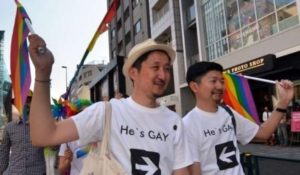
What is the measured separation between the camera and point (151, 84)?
7.77 ft

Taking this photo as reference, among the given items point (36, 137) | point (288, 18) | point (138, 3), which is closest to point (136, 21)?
point (138, 3)

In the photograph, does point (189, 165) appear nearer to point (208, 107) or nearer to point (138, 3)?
point (208, 107)

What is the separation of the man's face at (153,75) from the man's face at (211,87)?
74 centimetres

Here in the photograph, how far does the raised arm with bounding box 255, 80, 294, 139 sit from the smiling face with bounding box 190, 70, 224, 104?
1.97 ft

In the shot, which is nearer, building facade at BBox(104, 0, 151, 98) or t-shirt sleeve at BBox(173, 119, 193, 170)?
t-shirt sleeve at BBox(173, 119, 193, 170)

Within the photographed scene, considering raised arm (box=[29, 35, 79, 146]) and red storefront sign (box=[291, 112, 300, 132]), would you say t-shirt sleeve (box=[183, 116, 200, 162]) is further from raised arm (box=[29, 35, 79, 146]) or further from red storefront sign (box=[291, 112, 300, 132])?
red storefront sign (box=[291, 112, 300, 132])

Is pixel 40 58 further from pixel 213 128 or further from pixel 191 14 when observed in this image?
pixel 191 14

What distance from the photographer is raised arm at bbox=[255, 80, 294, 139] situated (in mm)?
3457

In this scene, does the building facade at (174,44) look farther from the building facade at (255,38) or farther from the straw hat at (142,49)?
the straw hat at (142,49)

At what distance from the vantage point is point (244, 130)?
10.9 feet

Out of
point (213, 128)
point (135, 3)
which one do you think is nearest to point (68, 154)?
point (213, 128)

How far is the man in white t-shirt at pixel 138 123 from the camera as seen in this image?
1887 millimetres

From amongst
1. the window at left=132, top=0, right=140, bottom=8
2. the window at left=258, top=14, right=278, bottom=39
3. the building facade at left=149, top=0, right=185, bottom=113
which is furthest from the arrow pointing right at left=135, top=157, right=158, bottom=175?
the window at left=132, top=0, right=140, bottom=8

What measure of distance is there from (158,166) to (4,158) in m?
2.80
